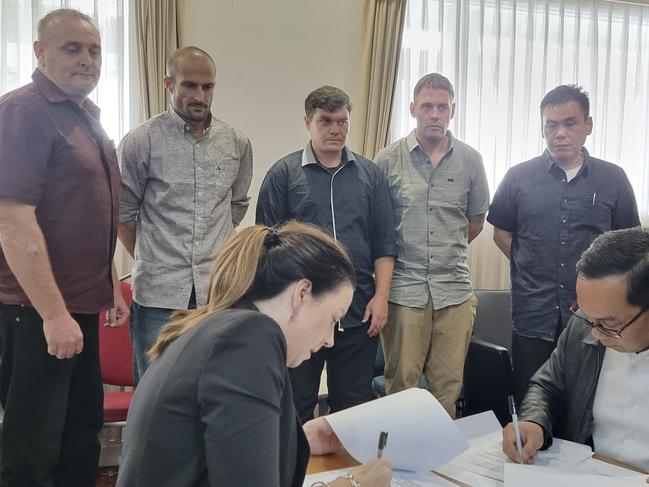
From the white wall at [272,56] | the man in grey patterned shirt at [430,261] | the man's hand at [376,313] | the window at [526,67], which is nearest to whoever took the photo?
the man's hand at [376,313]

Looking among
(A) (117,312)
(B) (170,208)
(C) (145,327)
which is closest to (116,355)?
(C) (145,327)

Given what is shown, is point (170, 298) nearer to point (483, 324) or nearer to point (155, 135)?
point (155, 135)

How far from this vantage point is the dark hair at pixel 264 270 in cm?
109

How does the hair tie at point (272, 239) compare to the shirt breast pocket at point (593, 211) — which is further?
the shirt breast pocket at point (593, 211)

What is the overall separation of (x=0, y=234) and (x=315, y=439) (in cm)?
109

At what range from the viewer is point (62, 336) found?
1880 millimetres

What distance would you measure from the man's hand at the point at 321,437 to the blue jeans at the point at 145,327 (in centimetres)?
106

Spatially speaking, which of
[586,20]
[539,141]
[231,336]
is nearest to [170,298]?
[231,336]

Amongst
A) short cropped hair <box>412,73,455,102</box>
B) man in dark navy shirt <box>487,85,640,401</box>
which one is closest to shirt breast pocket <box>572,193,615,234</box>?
man in dark navy shirt <box>487,85,640,401</box>

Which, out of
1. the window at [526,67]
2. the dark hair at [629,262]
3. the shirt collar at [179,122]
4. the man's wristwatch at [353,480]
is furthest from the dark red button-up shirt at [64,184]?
the window at [526,67]

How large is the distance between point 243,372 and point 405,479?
0.58 metres

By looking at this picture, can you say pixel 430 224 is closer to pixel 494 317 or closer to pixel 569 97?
pixel 569 97

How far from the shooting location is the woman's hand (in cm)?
142

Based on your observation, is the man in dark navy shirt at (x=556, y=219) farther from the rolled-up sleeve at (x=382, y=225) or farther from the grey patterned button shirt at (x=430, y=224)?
the rolled-up sleeve at (x=382, y=225)
